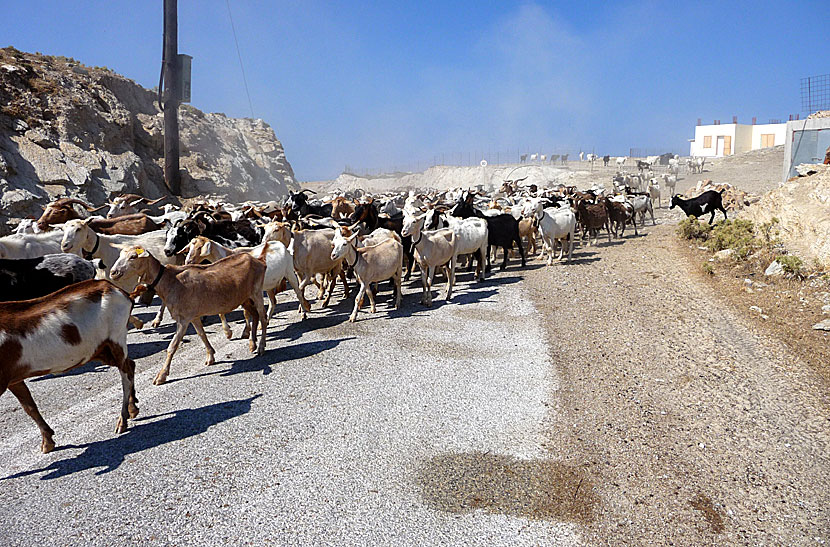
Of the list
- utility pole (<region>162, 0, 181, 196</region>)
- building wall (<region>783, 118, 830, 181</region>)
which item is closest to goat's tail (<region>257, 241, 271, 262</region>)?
utility pole (<region>162, 0, 181, 196</region>)

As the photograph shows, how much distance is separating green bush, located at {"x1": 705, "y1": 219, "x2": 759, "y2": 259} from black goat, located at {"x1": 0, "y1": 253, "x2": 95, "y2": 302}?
12273 millimetres

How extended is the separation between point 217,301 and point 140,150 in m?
24.4

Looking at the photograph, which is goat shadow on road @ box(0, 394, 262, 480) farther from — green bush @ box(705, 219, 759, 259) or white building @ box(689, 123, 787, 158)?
white building @ box(689, 123, 787, 158)

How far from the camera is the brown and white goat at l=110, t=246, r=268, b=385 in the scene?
6.36 m

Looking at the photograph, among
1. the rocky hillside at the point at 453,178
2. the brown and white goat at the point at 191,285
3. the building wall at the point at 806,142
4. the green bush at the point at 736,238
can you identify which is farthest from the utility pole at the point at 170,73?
the rocky hillside at the point at 453,178

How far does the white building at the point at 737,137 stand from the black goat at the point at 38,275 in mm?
78491

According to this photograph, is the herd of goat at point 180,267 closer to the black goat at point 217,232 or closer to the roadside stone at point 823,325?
the black goat at point 217,232

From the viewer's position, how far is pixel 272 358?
732cm

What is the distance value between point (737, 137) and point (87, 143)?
2967 inches

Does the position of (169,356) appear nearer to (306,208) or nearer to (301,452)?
(301,452)

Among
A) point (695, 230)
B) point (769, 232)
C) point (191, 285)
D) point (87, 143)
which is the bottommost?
point (695, 230)

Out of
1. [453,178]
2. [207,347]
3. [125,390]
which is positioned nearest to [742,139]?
[453,178]

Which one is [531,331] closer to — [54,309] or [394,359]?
[394,359]

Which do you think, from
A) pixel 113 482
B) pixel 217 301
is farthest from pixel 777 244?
pixel 113 482
